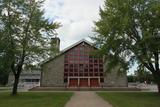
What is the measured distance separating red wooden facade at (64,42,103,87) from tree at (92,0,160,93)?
20.4 m

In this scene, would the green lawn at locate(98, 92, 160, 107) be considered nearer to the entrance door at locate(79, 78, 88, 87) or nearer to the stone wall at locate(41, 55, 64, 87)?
the entrance door at locate(79, 78, 88, 87)

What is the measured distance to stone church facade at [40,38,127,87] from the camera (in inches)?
1892

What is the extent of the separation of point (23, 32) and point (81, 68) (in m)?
23.9

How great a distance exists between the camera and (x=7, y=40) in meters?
25.2

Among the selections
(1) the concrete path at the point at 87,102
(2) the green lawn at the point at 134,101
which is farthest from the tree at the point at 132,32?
(1) the concrete path at the point at 87,102

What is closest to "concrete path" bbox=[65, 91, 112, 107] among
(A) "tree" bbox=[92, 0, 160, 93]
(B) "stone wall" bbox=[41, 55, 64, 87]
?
(A) "tree" bbox=[92, 0, 160, 93]

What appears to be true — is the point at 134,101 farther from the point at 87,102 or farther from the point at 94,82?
the point at 94,82

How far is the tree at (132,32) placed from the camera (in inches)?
960

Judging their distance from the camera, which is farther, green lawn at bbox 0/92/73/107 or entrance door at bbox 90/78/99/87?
entrance door at bbox 90/78/99/87

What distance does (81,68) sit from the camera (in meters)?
48.9

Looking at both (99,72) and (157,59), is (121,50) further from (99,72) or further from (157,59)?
(99,72)

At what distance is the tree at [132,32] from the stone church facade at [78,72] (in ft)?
66.5

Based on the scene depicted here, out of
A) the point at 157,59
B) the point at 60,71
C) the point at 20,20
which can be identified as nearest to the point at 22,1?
the point at 20,20

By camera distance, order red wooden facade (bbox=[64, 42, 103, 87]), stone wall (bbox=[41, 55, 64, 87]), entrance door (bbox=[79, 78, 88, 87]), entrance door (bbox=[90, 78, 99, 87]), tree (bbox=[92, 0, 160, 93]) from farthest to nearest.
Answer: entrance door (bbox=[79, 78, 88, 87])
red wooden facade (bbox=[64, 42, 103, 87])
entrance door (bbox=[90, 78, 99, 87])
stone wall (bbox=[41, 55, 64, 87])
tree (bbox=[92, 0, 160, 93])
